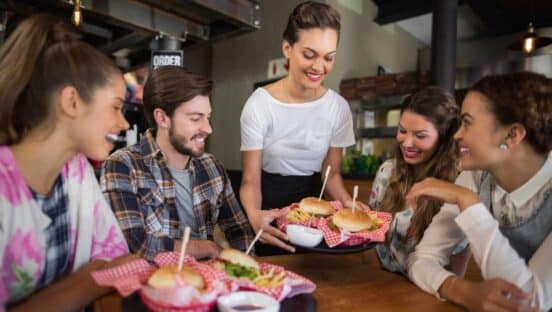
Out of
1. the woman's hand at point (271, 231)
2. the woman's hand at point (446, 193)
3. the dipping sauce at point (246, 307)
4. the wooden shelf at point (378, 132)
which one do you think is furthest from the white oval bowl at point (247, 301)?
the wooden shelf at point (378, 132)

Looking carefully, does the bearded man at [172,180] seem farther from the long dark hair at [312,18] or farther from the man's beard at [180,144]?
the long dark hair at [312,18]

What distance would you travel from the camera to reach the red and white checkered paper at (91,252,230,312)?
908mm

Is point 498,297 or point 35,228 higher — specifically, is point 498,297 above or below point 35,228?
below

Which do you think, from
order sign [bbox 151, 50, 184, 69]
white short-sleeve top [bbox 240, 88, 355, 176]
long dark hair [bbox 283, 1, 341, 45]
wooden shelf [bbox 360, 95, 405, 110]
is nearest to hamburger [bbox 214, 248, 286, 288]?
white short-sleeve top [bbox 240, 88, 355, 176]

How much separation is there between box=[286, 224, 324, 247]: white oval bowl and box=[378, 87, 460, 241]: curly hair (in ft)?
1.96

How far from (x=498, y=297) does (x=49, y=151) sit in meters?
1.32

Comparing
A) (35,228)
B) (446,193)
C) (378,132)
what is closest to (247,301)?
(35,228)

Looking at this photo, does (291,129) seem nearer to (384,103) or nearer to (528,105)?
(528,105)

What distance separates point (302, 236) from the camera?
1488mm

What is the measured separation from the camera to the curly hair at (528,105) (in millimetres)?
1320

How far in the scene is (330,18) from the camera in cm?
204

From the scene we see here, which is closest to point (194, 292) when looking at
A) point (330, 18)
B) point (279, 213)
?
point (279, 213)

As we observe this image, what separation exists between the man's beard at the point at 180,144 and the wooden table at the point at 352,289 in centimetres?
60

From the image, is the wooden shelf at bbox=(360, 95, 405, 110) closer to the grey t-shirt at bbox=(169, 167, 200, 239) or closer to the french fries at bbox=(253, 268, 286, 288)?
the grey t-shirt at bbox=(169, 167, 200, 239)
